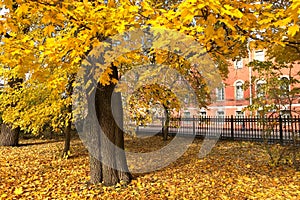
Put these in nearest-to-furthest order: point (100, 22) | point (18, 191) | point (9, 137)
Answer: point (100, 22)
point (18, 191)
point (9, 137)

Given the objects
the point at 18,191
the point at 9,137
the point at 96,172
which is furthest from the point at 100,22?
the point at 9,137

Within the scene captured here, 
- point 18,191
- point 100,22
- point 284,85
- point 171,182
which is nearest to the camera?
Result: point 100,22

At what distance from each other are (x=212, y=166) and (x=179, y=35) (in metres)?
5.02

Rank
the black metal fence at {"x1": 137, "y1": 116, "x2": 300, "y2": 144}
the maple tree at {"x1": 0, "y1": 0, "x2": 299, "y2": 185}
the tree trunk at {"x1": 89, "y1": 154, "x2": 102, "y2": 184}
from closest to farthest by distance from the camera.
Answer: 1. the maple tree at {"x1": 0, "y1": 0, "x2": 299, "y2": 185}
2. the tree trunk at {"x1": 89, "y1": 154, "x2": 102, "y2": 184}
3. the black metal fence at {"x1": 137, "y1": 116, "x2": 300, "y2": 144}

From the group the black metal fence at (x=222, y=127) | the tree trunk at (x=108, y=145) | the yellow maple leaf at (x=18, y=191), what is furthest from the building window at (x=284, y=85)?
the yellow maple leaf at (x=18, y=191)

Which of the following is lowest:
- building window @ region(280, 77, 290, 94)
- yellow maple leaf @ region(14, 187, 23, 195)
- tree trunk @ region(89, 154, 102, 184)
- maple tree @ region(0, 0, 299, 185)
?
yellow maple leaf @ region(14, 187, 23, 195)

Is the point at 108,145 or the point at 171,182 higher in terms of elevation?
the point at 108,145

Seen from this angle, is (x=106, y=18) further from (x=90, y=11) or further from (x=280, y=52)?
(x=280, y=52)

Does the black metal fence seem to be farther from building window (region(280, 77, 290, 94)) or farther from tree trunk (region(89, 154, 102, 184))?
tree trunk (region(89, 154, 102, 184))

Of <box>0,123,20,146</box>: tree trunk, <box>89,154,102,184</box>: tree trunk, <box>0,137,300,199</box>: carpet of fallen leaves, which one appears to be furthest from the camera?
<box>0,123,20,146</box>: tree trunk

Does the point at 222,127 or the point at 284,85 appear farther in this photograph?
the point at 222,127

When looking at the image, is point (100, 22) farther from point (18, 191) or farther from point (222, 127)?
point (222, 127)

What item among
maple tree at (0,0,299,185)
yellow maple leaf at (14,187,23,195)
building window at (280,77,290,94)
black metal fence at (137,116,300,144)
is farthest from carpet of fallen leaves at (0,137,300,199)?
black metal fence at (137,116,300,144)

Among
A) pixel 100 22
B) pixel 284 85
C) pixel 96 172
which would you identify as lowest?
pixel 96 172
